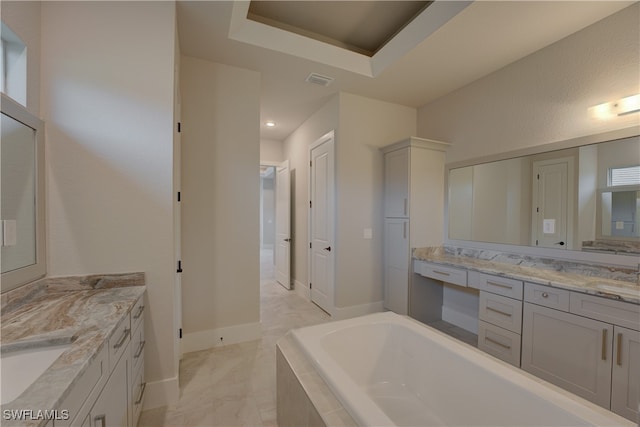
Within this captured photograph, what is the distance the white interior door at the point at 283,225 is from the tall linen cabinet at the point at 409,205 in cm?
179

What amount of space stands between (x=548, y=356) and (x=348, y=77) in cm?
293

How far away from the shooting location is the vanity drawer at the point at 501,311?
6.36 ft

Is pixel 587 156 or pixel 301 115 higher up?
pixel 301 115

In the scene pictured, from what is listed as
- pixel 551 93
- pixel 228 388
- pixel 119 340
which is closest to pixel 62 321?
pixel 119 340

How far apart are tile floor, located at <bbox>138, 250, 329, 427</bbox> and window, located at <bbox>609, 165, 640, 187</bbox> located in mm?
2878

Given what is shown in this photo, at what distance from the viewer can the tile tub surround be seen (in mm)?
1025

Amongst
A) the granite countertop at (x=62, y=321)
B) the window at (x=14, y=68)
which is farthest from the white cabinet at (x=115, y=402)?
the window at (x=14, y=68)

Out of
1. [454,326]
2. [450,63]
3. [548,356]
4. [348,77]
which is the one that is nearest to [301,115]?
[348,77]

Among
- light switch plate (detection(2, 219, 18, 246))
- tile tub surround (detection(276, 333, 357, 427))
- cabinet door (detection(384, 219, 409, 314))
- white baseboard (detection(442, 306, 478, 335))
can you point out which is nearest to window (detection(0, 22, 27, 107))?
light switch plate (detection(2, 219, 18, 246))

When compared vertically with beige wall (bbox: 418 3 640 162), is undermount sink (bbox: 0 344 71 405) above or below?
below

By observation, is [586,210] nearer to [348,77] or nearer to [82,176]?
[348,77]

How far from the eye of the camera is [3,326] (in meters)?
1.07

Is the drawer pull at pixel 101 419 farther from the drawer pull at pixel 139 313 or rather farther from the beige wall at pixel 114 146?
the beige wall at pixel 114 146

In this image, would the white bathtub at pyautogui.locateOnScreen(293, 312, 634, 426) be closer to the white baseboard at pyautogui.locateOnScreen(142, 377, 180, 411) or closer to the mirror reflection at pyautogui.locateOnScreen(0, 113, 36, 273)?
the white baseboard at pyautogui.locateOnScreen(142, 377, 180, 411)
